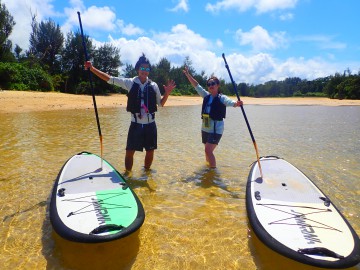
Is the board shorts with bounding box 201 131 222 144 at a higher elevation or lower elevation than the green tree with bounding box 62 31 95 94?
lower

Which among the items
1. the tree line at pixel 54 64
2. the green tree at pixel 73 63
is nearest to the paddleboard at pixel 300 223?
the tree line at pixel 54 64

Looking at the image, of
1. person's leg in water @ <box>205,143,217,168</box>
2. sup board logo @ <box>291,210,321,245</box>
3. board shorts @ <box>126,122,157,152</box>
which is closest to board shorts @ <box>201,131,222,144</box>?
person's leg in water @ <box>205,143,217,168</box>

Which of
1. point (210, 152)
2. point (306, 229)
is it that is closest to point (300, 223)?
point (306, 229)

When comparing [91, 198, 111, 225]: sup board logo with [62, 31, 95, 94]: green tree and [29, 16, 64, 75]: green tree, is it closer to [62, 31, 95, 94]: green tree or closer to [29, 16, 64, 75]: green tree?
[62, 31, 95, 94]: green tree

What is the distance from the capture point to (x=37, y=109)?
72.7 feet

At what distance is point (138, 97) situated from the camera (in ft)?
20.2

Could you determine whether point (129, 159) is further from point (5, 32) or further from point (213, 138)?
point (5, 32)

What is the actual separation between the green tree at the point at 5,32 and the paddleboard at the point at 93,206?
3828 cm

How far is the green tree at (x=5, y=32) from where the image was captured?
118 ft

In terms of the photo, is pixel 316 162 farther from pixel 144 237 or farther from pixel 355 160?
pixel 144 237

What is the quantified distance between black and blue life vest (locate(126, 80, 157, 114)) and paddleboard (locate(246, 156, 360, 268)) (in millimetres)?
2581

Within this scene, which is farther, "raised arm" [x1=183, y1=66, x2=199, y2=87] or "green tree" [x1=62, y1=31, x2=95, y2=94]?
"green tree" [x1=62, y1=31, x2=95, y2=94]

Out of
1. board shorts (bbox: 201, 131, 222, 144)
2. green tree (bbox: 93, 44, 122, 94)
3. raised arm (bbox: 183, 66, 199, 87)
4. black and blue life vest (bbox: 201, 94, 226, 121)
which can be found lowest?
board shorts (bbox: 201, 131, 222, 144)

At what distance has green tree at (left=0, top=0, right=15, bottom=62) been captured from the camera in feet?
118
